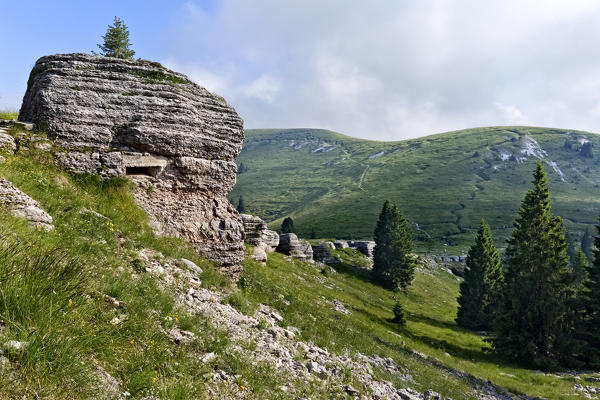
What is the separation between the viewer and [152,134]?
50.7 ft

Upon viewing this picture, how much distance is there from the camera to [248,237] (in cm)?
4103

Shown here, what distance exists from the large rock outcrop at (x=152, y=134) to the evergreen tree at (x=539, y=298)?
37740 mm

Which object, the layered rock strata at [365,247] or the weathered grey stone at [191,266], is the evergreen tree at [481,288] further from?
the weathered grey stone at [191,266]

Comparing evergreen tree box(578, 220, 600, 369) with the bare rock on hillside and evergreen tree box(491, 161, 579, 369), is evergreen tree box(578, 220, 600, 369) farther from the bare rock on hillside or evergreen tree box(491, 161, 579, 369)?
the bare rock on hillside

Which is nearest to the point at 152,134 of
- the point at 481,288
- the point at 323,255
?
the point at 323,255

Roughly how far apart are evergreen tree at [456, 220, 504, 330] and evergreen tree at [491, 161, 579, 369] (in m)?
18.6

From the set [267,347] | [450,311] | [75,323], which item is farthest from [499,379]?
[450,311]

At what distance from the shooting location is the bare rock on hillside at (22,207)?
25.7ft

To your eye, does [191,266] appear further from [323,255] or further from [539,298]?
[323,255]

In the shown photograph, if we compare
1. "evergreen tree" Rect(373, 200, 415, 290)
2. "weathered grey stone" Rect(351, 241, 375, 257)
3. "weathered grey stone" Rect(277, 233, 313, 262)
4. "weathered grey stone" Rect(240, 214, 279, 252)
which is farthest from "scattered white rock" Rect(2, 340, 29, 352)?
"weathered grey stone" Rect(351, 241, 375, 257)

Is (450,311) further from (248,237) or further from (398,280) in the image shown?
(248,237)

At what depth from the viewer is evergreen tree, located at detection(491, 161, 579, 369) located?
3669 cm

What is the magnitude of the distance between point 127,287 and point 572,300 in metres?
48.9

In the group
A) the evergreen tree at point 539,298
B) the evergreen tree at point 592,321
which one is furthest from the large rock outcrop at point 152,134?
the evergreen tree at point 592,321
